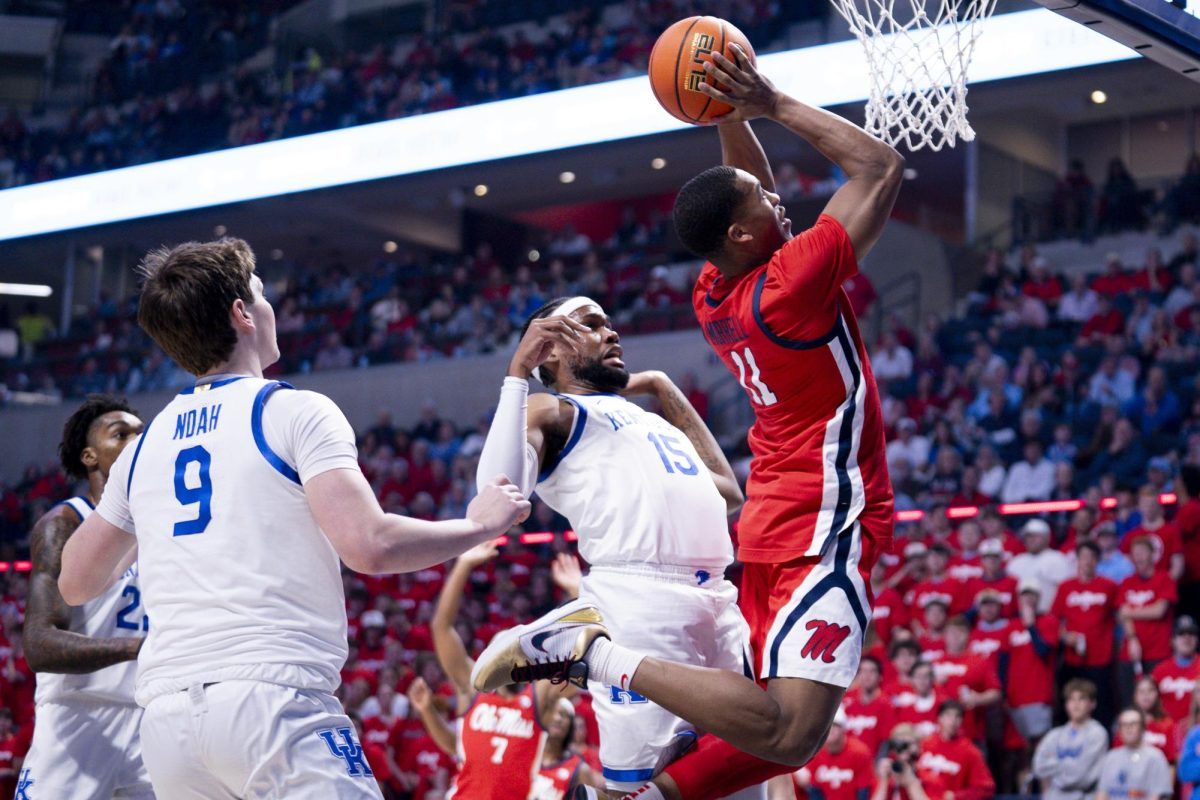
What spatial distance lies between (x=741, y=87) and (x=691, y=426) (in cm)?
161

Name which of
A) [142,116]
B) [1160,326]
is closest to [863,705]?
[1160,326]

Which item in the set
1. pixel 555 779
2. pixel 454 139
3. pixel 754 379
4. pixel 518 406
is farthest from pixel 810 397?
pixel 454 139

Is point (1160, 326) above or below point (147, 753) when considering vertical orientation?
above

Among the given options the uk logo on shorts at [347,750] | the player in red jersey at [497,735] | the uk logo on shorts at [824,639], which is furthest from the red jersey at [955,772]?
the uk logo on shorts at [347,750]

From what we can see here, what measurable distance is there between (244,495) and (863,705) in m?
8.03

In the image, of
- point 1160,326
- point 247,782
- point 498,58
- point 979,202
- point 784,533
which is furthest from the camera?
point 498,58

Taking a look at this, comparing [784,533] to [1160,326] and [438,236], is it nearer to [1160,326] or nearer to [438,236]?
[1160,326]

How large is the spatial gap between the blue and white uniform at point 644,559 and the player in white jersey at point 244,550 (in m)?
1.31

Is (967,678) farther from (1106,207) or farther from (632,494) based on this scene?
(1106,207)

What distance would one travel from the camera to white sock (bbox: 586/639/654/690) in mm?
4117

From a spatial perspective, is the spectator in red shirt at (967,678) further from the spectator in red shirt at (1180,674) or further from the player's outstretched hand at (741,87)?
the player's outstretched hand at (741,87)

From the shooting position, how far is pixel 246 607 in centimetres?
314

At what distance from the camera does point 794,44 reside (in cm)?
1859

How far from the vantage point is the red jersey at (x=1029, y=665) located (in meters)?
10.2
